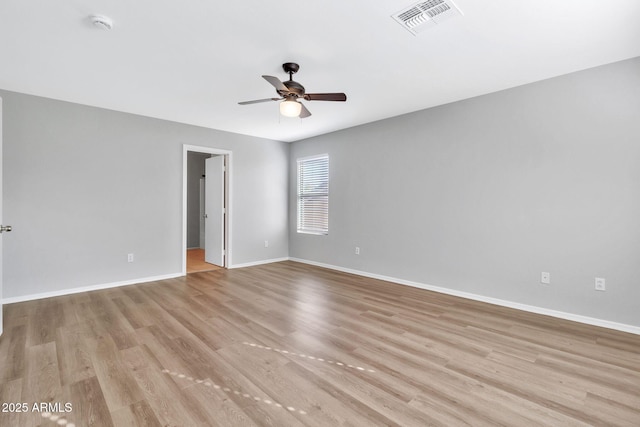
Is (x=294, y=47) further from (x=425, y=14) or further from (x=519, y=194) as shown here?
(x=519, y=194)

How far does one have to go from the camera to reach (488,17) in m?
2.19

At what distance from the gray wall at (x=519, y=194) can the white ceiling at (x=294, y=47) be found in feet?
1.19

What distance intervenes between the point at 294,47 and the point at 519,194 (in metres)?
2.93

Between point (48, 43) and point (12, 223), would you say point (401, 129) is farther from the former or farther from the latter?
point (12, 223)

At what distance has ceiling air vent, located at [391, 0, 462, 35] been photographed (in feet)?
6.73

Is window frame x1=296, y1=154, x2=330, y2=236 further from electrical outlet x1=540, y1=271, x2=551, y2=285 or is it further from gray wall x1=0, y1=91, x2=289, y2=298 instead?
electrical outlet x1=540, y1=271, x2=551, y2=285

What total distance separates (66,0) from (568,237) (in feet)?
15.6

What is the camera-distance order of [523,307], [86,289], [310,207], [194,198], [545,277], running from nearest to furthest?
[545,277] → [523,307] → [86,289] → [310,207] → [194,198]

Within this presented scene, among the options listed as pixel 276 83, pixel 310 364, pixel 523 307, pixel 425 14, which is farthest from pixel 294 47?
pixel 523 307

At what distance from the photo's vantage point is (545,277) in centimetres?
326

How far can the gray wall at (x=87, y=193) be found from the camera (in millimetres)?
3590

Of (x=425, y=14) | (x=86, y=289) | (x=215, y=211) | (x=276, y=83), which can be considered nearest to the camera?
(x=425, y=14)

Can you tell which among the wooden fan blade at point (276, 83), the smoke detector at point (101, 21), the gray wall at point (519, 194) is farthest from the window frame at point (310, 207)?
the smoke detector at point (101, 21)

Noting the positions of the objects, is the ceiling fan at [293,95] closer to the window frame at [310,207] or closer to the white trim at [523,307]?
the window frame at [310,207]
